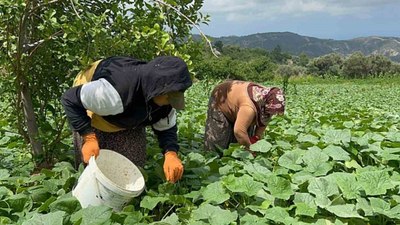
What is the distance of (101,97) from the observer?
8.73 feet

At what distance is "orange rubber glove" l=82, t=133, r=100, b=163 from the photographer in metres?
2.74

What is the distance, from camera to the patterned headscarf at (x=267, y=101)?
11.8 ft

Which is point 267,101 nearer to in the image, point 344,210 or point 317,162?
point 317,162

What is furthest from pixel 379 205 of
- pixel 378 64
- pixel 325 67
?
pixel 325 67

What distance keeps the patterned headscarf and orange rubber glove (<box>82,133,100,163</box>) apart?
4.43 ft

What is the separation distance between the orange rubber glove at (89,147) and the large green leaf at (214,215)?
72 cm

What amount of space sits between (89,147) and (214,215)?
2.86ft

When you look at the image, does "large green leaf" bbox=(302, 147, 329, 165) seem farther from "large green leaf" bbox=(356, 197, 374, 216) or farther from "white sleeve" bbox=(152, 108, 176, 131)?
"white sleeve" bbox=(152, 108, 176, 131)

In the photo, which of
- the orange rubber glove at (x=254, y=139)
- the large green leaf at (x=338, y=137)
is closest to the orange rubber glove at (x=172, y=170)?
the orange rubber glove at (x=254, y=139)

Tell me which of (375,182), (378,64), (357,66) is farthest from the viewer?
(378,64)

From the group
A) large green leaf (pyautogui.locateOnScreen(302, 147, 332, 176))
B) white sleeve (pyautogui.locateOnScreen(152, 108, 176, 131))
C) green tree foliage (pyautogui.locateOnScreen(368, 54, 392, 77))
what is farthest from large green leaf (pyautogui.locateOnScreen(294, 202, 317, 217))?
green tree foliage (pyautogui.locateOnScreen(368, 54, 392, 77))

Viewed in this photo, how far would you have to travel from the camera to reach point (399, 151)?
3055mm

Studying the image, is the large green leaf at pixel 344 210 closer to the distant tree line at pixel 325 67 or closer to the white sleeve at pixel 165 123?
the white sleeve at pixel 165 123

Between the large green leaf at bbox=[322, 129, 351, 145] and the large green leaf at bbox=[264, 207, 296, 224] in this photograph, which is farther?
the large green leaf at bbox=[322, 129, 351, 145]
